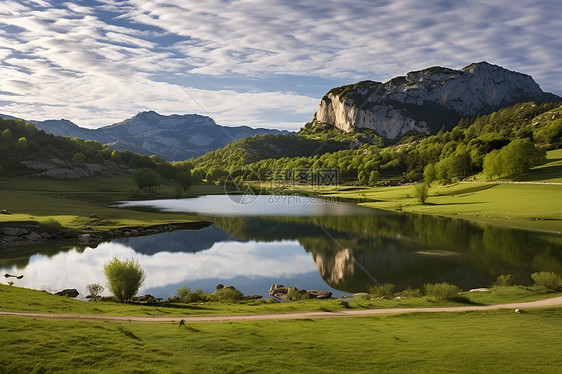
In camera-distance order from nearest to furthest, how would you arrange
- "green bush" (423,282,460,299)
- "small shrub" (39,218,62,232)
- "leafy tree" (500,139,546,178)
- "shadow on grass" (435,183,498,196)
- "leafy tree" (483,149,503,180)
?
"green bush" (423,282,460,299), "small shrub" (39,218,62,232), "shadow on grass" (435,183,498,196), "leafy tree" (500,139,546,178), "leafy tree" (483,149,503,180)

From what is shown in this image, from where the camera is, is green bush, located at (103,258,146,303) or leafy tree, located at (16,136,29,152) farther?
leafy tree, located at (16,136,29,152)

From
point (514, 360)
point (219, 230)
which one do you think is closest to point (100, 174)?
point (219, 230)

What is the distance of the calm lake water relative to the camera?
1729 inches

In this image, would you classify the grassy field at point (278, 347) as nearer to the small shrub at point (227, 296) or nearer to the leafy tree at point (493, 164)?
the small shrub at point (227, 296)

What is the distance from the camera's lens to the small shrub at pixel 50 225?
210ft

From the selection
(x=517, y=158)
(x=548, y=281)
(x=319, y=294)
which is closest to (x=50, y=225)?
(x=319, y=294)

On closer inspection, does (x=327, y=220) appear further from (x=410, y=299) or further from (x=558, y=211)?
(x=410, y=299)

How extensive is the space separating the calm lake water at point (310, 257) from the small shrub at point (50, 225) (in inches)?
316

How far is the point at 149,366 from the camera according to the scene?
46.3 feet

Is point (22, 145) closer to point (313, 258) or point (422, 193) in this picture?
point (313, 258)

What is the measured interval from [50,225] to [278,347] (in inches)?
2535

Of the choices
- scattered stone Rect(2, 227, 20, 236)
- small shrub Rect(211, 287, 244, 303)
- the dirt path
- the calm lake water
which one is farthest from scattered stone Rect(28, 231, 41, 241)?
the dirt path

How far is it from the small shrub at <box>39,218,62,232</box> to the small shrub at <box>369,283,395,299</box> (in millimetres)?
59924

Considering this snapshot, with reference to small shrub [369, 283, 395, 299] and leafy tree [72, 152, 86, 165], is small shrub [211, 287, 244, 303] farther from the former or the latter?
leafy tree [72, 152, 86, 165]
